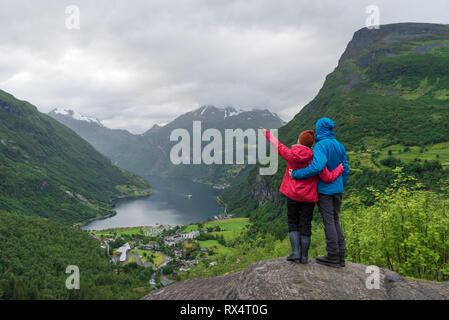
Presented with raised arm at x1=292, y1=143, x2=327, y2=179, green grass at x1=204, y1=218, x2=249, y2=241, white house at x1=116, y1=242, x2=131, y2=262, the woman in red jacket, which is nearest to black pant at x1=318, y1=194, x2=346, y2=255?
the woman in red jacket

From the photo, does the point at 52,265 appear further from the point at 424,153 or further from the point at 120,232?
the point at 424,153

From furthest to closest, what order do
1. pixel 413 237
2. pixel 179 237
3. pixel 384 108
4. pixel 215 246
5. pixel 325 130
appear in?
1. pixel 384 108
2. pixel 179 237
3. pixel 215 246
4. pixel 413 237
5. pixel 325 130

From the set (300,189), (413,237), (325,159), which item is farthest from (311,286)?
(413,237)

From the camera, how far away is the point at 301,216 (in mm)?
5867

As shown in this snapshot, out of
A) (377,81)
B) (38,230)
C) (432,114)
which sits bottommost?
(38,230)

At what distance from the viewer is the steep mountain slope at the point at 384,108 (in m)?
83.7

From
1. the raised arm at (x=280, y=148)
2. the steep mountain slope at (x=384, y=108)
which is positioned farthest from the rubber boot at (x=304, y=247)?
the steep mountain slope at (x=384, y=108)

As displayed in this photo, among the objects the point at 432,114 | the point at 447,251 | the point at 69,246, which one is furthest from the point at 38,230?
the point at 432,114

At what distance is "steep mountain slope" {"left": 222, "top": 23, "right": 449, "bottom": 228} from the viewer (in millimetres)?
83738

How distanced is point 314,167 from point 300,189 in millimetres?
624

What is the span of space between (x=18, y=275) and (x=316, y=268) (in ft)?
240

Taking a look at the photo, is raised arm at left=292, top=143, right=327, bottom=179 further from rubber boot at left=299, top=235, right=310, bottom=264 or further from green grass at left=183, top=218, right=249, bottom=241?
green grass at left=183, top=218, right=249, bottom=241
